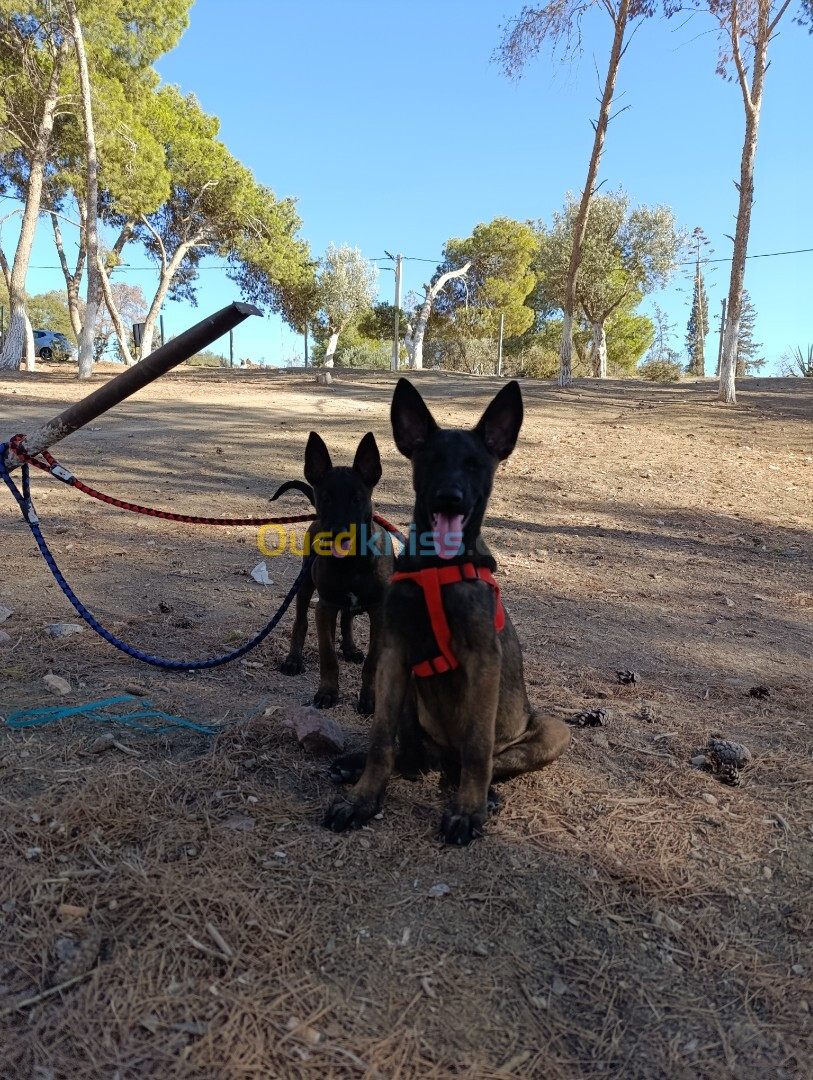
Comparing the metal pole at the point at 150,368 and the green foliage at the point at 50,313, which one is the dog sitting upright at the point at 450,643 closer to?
the metal pole at the point at 150,368

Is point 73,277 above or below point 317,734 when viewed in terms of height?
above

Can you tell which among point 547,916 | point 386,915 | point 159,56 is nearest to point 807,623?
point 547,916

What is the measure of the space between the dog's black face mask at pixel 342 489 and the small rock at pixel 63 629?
6.31ft

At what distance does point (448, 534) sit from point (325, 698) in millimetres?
1699

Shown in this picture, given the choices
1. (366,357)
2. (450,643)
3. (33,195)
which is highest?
(33,195)

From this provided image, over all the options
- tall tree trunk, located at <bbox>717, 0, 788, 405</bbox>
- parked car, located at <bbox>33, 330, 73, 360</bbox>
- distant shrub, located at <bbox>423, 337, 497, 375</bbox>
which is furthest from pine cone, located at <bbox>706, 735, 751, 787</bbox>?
distant shrub, located at <bbox>423, 337, 497, 375</bbox>

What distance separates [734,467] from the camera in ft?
42.6

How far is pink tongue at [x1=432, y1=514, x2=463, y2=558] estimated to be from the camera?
294cm

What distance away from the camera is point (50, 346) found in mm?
44156

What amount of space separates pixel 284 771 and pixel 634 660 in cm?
297

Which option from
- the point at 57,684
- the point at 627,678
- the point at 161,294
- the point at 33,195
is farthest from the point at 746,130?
the point at 161,294

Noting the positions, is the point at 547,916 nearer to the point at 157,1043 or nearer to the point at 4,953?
the point at 157,1043

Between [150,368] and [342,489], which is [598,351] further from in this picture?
[150,368]

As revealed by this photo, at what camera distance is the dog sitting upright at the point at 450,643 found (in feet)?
9.46
